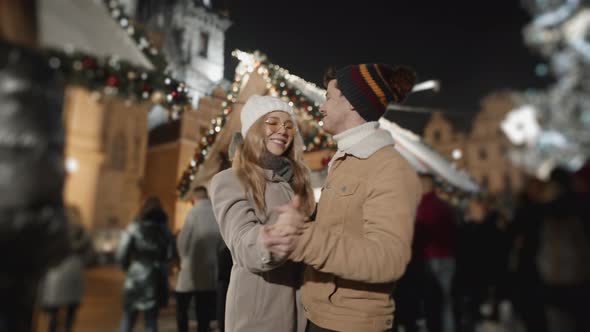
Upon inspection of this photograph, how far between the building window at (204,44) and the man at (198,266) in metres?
1.34

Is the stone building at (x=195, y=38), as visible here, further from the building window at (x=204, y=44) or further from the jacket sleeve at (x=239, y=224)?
the jacket sleeve at (x=239, y=224)

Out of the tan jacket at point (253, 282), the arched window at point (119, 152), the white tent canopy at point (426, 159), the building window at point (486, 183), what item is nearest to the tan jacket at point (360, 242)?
the tan jacket at point (253, 282)

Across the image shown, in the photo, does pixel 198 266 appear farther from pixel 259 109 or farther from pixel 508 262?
pixel 508 262

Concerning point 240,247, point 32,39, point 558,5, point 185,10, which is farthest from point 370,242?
point 558,5

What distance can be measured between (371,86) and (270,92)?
180 cm

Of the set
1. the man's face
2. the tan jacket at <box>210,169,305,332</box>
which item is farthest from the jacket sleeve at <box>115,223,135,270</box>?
the man's face

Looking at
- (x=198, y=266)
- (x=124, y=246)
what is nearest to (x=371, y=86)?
(x=124, y=246)

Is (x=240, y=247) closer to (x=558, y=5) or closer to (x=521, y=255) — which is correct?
(x=521, y=255)

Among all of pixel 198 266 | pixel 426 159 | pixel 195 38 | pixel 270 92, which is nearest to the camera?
pixel 195 38

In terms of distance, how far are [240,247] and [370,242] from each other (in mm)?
458

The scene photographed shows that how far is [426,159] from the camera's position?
16.3 feet

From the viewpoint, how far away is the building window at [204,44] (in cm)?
244

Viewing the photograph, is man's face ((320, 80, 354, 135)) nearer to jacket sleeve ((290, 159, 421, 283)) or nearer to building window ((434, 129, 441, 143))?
jacket sleeve ((290, 159, 421, 283))

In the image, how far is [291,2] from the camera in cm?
260
